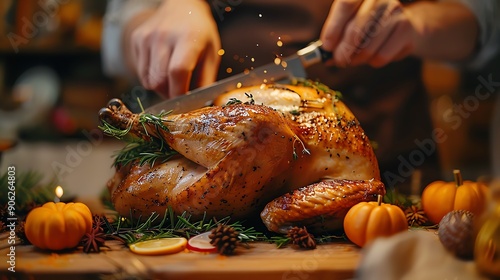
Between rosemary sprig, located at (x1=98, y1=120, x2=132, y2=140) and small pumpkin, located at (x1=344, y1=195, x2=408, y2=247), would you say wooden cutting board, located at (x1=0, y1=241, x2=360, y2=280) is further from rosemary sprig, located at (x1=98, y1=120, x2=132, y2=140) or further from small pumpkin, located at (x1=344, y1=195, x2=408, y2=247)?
rosemary sprig, located at (x1=98, y1=120, x2=132, y2=140)

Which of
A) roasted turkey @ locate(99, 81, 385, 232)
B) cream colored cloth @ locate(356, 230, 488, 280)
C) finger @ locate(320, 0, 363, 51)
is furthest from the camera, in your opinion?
finger @ locate(320, 0, 363, 51)

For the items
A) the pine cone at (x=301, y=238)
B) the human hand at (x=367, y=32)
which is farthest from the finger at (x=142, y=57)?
the pine cone at (x=301, y=238)

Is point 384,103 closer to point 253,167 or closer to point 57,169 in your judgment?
point 253,167

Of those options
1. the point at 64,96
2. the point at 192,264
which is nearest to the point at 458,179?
the point at 192,264

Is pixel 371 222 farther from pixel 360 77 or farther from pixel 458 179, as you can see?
pixel 360 77

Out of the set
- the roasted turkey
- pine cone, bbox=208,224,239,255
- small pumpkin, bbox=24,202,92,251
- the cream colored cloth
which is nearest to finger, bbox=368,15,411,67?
the roasted turkey
